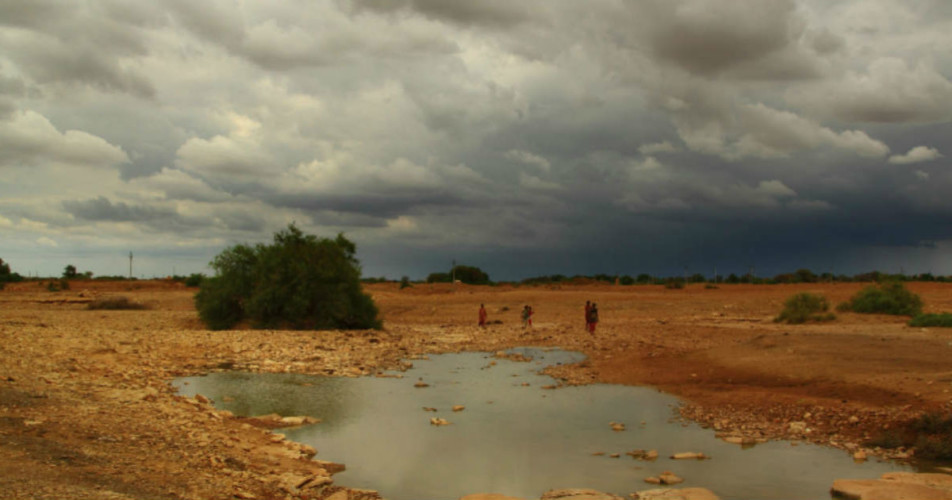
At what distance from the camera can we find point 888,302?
103 ft

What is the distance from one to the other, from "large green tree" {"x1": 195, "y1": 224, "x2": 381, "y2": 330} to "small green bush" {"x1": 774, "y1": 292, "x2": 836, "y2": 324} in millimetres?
20100

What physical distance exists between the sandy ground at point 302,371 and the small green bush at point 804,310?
1.18 m

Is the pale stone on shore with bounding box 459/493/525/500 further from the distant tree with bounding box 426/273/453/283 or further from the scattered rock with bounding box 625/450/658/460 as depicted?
the distant tree with bounding box 426/273/453/283

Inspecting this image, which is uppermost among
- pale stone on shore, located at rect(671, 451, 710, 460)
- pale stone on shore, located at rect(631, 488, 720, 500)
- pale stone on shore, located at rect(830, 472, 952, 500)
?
pale stone on shore, located at rect(830, 472, 952, 500)

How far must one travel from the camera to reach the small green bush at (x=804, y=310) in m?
30.1

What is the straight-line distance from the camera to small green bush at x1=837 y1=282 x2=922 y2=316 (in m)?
30.8

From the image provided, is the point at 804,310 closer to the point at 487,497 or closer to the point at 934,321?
the point at 934,321

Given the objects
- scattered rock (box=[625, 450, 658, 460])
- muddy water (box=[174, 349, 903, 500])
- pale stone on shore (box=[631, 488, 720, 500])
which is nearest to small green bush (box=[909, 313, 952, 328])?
muddy water (box=[174, 349, 903, 500])

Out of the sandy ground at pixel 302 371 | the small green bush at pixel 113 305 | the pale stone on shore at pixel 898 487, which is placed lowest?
the pale stone on shore at pixel 898 487

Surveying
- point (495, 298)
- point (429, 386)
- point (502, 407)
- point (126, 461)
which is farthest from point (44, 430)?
point (495, 298)

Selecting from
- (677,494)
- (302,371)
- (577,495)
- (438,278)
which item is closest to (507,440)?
(577,495)

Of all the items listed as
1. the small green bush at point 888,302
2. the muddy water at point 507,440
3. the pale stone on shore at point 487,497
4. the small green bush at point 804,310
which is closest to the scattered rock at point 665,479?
the muddy water at point 507,440

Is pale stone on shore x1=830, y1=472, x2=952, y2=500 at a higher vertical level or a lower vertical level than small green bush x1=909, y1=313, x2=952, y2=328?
lower

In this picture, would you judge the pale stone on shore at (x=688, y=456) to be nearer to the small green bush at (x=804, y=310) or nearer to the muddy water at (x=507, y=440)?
the muddy water at (x=507, y=440)
